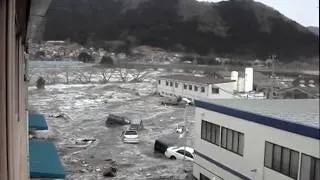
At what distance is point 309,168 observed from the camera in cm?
894

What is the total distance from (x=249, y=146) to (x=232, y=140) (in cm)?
107

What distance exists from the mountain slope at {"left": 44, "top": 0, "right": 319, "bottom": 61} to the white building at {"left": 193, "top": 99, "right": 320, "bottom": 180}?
75.8 m

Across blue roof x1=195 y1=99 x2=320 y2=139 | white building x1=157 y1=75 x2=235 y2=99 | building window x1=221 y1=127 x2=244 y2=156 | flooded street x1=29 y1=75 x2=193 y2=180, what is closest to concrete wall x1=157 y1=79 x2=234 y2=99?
white building x1=157 y1=75 x2=235 y2=99

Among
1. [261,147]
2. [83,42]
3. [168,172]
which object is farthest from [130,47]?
[261,147]

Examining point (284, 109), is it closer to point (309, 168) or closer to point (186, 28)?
point (309, 168)

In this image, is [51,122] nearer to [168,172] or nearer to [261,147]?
[168,172]

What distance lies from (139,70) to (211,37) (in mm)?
24788

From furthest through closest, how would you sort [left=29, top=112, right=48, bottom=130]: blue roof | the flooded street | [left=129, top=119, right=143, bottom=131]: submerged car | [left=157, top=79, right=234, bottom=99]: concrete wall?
[left=157, top=79, right=234, bottom=99]: concrete wall, [left=129, top=119, right=143, bottom=131]: submerged car, the flooded street, [left=29, top=112, right=48, bottom=130]: blue roof

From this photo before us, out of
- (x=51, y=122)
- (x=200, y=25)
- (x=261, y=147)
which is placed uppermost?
(x=200, y=25)

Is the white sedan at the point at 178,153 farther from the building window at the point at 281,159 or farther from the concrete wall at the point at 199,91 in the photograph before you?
the concrete wall at the point at 199,91

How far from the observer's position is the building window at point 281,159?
9461 mm

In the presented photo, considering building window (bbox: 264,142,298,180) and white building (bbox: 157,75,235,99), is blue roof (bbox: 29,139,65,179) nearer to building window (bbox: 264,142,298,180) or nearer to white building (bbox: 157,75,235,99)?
building window (bbox: 264,142,298,180)

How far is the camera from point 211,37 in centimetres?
9400

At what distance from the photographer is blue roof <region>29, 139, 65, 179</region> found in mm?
8859
